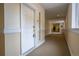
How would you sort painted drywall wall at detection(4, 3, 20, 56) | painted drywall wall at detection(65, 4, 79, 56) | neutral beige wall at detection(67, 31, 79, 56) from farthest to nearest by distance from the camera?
1. painted drywall wall at detection(4, 3, 20, 56)
2. painted drywall wall at detection(65, 4, 79, 56)
3. neutral beige wall at detection(67, 31, 79, 56)

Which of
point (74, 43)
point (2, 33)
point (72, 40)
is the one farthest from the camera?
point (72, 40)

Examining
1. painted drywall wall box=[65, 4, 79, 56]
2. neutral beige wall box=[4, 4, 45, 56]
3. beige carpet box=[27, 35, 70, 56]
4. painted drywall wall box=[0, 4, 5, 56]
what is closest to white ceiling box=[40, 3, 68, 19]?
painted drywall wall box=[65, 4, 79, 56]

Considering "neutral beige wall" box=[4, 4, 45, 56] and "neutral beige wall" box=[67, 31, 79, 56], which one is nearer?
"neutral beige wall" box=[67, 31, 79, 56]

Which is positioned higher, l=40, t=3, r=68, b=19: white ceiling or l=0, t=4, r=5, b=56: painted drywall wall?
l=40, t=3, r=68, b=19: white ceiling

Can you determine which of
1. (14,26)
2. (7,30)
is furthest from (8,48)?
(14,26)

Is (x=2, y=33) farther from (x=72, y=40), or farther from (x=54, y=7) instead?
(x=54, y=7)

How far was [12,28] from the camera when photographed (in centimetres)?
338

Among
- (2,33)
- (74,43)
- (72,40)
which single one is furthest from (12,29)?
(72,40)

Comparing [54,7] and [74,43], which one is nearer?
[74,43]

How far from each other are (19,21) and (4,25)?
0.86 metres

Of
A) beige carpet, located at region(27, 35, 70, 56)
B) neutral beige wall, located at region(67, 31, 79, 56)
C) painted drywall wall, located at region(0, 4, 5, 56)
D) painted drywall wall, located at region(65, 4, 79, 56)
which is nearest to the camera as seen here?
neutral beige wall, located at region(67, 31, 79, 56)

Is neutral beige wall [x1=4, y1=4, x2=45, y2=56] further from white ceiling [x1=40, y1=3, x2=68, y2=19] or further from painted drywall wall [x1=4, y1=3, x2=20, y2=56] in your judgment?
white ceiling [x1=40, y1=3, x2=68, y2=19]

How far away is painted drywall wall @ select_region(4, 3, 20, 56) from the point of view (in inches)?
121

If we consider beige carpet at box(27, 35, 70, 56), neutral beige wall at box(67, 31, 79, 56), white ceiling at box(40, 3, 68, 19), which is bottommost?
beige carpet at box(27, 35, 70, 56)
